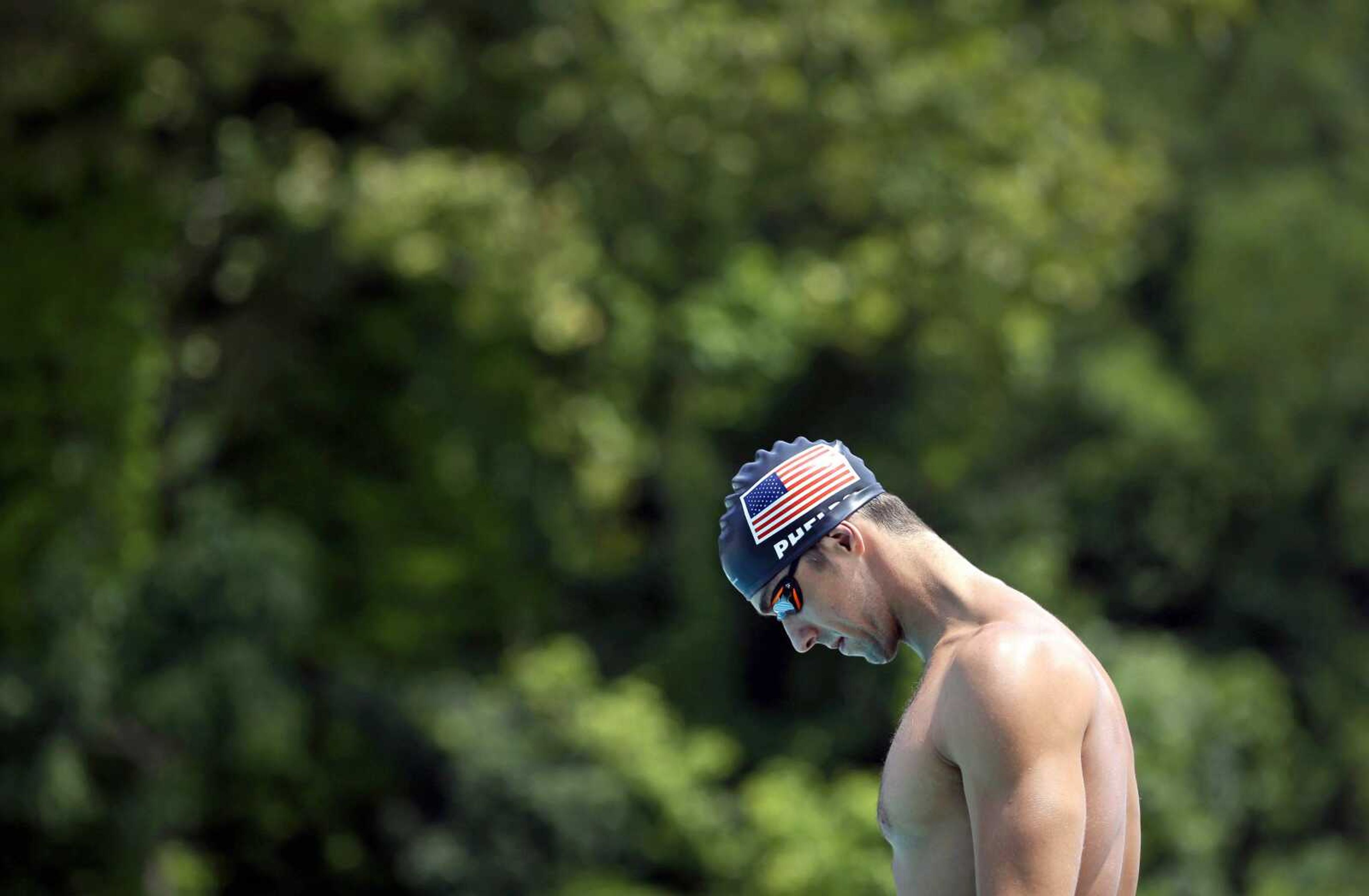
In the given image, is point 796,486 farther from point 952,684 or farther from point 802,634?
point 952,684

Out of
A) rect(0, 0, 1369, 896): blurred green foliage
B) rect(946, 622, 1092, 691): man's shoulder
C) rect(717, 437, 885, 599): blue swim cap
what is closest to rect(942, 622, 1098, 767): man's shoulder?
rect(946, 622, 1092, 691): man's shoulder

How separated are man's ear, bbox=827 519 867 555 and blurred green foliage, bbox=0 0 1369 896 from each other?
810 centimetres

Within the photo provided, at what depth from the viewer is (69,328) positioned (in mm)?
11969

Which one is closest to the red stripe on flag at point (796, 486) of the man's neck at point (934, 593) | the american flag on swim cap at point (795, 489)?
the american flag on swim cap at point (795, 489)

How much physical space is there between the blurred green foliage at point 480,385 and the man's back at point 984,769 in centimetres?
825

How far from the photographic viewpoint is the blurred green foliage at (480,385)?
38.0ft

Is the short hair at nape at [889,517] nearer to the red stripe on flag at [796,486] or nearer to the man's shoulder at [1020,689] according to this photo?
the red stripe on flag at [796,486]

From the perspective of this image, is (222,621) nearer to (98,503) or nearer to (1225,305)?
(98,503)

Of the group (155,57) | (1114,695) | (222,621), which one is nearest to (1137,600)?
(222,621)

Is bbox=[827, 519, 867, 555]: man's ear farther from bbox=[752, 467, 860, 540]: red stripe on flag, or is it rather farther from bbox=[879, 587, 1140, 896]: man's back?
bbox=[879, 587, 1140, 896]: man's back

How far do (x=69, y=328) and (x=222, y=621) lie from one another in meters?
1.93

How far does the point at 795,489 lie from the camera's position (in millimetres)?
3158

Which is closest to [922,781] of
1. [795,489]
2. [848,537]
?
[848,537]

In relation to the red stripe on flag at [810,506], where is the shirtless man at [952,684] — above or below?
below
